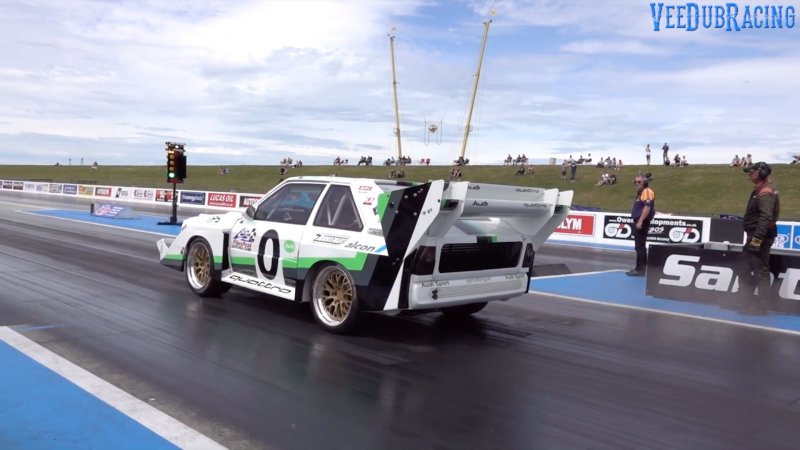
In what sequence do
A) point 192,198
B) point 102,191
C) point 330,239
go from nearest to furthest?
point 330,239, point 192,198, point 102,191

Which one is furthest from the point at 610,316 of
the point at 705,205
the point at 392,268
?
the point at 705,205

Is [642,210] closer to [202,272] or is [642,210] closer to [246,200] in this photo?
[202,272]

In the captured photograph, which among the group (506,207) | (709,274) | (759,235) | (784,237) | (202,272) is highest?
(506,207)

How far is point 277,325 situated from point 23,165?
380ft

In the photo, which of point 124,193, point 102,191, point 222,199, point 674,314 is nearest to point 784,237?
point 674,314

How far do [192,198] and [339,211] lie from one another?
121 ft

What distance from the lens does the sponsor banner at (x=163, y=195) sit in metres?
41.2

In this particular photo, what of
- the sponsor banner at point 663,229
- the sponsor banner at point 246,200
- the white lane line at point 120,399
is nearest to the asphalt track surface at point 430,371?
the white lane line at point 120,399

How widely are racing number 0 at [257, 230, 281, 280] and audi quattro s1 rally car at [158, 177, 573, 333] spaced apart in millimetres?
12

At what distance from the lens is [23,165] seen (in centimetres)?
10450

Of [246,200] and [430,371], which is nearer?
[430,371]

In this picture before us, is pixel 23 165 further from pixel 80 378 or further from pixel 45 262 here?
pixel 80 378

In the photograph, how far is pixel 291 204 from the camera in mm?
7324

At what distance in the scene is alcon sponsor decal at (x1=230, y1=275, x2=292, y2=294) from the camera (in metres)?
7.00
